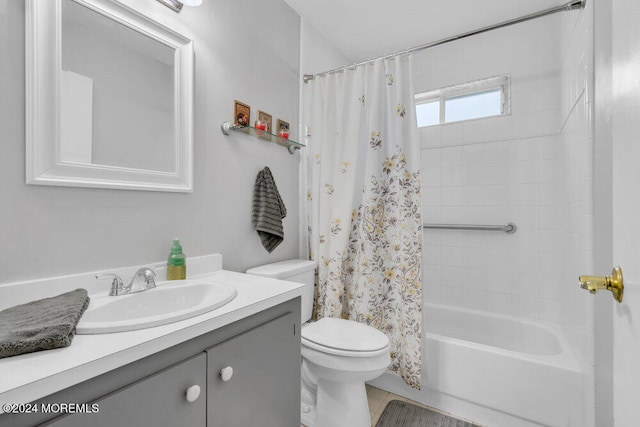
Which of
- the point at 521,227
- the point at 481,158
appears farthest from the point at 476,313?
the point at 481,158

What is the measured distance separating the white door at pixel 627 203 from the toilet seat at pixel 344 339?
851 mm

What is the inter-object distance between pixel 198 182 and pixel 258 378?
0.88 m

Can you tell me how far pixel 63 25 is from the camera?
969mm

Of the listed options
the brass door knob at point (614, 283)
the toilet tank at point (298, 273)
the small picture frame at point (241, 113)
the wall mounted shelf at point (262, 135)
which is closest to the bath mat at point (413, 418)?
the toilet tank at point (298, 273)

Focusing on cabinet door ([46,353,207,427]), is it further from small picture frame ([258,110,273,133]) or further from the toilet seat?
small picture frame ([258,110,273,133])

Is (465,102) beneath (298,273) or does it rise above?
above

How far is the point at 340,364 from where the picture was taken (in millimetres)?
1335

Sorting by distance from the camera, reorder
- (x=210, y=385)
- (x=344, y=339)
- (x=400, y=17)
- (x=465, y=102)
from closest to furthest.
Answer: (x=210, y=385) → (x=344, y=339) → (x=400, y=17) → (x=465, y=102)

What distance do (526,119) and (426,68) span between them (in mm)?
910

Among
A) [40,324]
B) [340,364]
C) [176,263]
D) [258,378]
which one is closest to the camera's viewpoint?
[40,324]

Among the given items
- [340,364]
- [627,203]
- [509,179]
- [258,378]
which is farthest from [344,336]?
[509,179]

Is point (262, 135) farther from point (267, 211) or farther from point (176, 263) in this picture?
point (176, 263)

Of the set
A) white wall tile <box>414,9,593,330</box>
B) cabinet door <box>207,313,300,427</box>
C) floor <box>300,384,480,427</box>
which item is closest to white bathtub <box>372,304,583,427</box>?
floor <box>300,384,480,427</box>

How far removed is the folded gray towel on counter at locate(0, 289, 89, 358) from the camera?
0.58m
